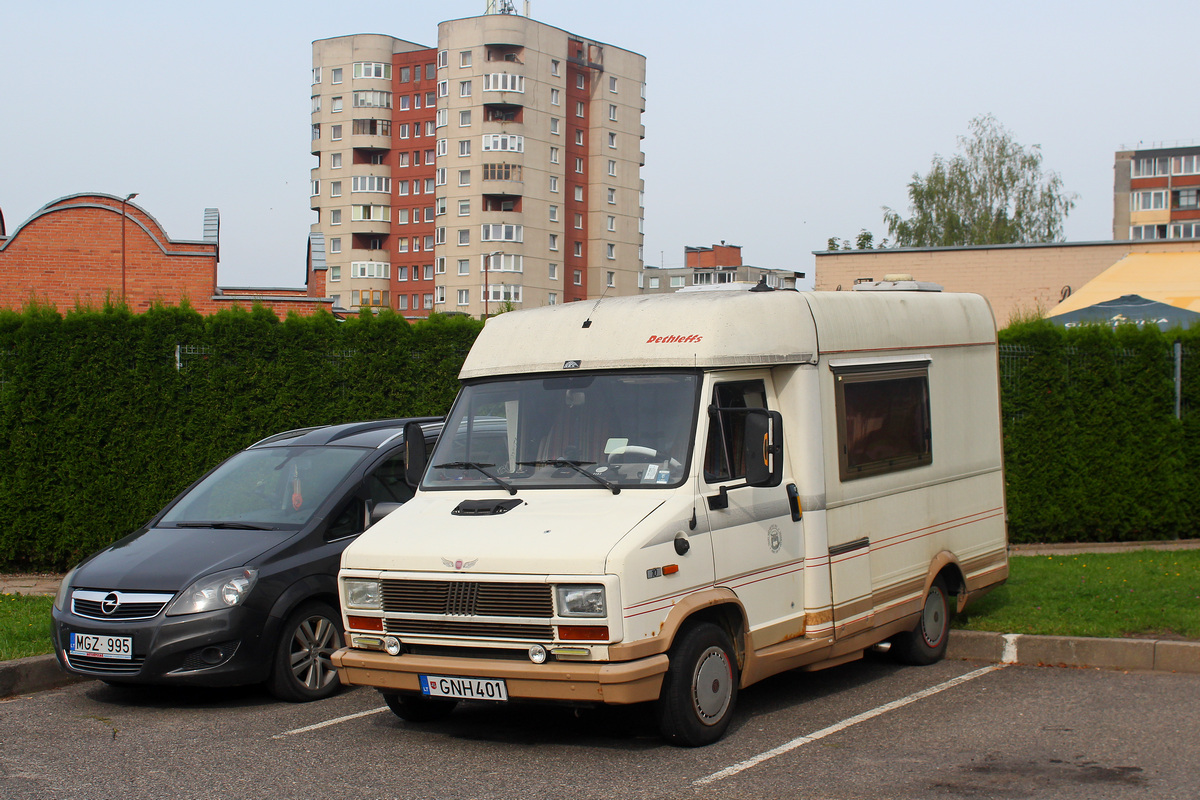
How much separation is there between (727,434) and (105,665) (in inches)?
171

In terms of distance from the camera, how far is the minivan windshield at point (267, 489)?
8.65m

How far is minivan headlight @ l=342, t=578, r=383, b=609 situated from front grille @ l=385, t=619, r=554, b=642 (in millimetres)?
150

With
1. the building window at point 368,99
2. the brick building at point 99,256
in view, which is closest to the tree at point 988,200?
the brick building at point 99,256

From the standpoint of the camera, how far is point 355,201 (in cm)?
10381

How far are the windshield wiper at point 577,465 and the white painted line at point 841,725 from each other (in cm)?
161

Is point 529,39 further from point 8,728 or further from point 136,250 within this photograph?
point 8,728

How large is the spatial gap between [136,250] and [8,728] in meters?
27.1

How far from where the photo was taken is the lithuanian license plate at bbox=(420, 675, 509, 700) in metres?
6.23

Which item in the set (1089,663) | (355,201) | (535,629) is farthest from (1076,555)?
(355,201)

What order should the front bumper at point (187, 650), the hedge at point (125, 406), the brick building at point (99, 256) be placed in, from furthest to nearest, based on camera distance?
the brick building at point (99, 256)
the hedge at point (125, 406)
the front bumper at point (187, 650)

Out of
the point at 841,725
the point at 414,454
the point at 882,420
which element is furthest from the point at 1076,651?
the point at 414,454

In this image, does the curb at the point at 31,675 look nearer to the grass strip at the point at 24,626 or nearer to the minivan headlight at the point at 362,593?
the grass strip at the point at 24,626

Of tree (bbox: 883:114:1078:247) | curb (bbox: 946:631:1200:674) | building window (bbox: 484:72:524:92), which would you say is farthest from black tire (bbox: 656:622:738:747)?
building window (bbox: 484:72:524:92)

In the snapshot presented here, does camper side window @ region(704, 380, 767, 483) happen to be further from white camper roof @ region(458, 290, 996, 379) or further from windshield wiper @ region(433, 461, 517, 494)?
windshield wiper @ region(433, 461, 517, 494)
